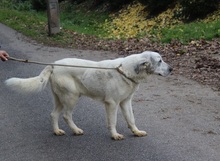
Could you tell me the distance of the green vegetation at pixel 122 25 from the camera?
1405 cm

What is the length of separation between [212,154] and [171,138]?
2.55 ft

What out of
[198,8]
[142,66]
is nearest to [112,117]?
[142,66]

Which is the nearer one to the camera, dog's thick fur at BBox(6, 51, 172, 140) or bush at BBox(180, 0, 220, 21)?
dog's thick fur at BBox(6, 51, 172, 140)

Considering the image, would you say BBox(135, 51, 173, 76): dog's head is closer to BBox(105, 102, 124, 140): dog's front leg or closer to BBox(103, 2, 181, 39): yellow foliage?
BBox(105, 102, 124, 140): dog's front leg

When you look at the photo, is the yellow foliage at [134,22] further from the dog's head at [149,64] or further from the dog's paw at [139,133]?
the dog's head at [149,64]

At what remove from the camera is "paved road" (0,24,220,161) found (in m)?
5.56

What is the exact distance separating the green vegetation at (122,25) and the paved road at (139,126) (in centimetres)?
466

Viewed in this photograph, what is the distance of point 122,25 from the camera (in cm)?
2038

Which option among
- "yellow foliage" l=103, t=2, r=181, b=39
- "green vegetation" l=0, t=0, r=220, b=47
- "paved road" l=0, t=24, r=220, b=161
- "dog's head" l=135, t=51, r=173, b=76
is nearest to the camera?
"paved road" l=0, t=24, r=220, b=161

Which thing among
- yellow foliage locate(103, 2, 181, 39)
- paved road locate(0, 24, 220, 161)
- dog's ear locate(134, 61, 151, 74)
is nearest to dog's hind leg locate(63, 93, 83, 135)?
paved road locate(0, 24, 220, 161)

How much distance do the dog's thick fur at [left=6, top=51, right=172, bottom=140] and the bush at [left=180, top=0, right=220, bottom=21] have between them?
11.5 meters

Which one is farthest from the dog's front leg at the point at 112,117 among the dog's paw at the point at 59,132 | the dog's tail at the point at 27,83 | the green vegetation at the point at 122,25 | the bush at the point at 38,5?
the bush at the point at 38,5

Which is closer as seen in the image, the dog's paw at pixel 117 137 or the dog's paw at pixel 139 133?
the dog's paw at pixel 117 137

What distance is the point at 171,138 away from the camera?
6070 mm
